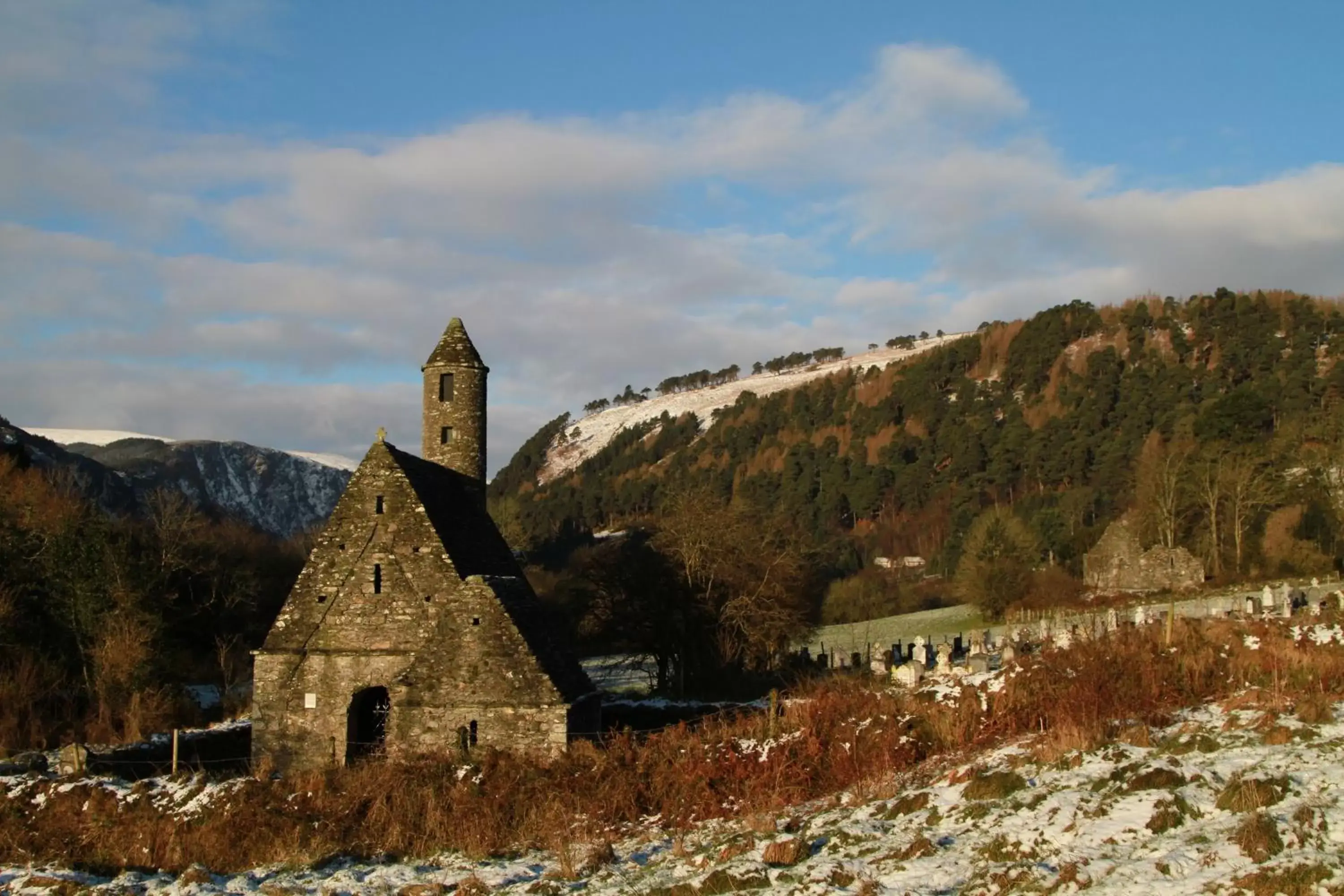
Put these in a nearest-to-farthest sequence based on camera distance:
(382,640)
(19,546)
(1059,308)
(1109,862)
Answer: (1109,862) < (382,640) < (19,546) < (1059,308)

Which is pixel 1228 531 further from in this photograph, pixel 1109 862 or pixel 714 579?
pixel 1109 862

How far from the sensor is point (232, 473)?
157 m

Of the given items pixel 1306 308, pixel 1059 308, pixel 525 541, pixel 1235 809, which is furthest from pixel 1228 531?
pixel 1059 308

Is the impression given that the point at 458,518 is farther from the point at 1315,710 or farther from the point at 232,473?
the point at 232,473

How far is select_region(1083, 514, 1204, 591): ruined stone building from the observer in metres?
50.2

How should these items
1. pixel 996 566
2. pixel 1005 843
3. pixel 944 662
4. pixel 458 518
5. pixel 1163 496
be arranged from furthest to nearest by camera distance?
pixel 1163 496 → pixel 996 566 → pixel 458 518 → pixel 944 662 → pixel 1005 843

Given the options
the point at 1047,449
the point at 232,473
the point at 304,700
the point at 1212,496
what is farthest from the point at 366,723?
the point at 232,473

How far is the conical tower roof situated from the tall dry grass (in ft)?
38.2

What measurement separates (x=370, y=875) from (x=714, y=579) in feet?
70.5

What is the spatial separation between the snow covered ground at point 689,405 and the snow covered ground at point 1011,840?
14433cm

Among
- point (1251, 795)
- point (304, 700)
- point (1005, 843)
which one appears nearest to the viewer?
point (1251, 795)

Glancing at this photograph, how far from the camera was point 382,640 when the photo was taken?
878 inches

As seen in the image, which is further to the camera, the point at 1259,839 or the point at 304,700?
the point at 304,700

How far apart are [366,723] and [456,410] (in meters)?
7.89
